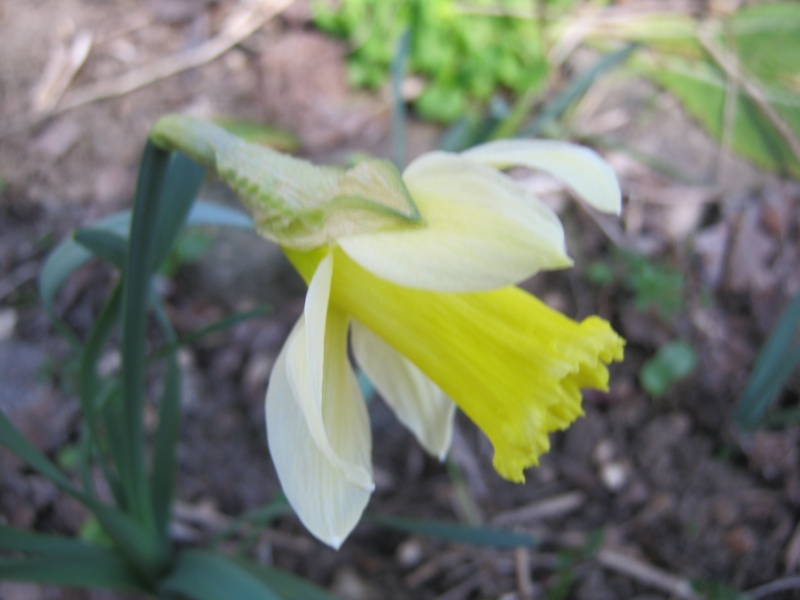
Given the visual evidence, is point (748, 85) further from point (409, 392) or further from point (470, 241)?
point (470, 241)

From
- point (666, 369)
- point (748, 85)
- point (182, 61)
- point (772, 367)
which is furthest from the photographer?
point (182, 61)

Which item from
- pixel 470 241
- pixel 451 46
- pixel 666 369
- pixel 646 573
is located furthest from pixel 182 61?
pixel 646 573

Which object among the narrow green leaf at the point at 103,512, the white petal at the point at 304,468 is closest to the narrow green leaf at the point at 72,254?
the narrow green leaf at the point at 103,512

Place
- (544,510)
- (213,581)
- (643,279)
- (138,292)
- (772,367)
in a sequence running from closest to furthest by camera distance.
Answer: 1. (138,292)
2. (213,581)
3. (772,367)
4. (544,510)
5. (643,279)

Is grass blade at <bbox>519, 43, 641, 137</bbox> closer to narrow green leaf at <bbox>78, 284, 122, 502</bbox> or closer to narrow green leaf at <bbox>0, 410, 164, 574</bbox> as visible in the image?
narrow green leaf at <bbox>78, 284, 122, 502</bbox>

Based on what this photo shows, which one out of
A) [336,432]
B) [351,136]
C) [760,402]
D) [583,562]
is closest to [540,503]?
[583,562]

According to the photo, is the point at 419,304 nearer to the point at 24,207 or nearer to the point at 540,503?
the point at 540,503

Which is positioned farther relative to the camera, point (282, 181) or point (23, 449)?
point (23, 449)
